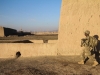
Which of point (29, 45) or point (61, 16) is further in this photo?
point (29, 45)

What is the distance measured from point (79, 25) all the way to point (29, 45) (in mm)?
2590

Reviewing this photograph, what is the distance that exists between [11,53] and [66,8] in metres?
3.46

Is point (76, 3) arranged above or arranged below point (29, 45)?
above

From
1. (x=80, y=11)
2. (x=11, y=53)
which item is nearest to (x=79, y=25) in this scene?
(x=80, y=11)

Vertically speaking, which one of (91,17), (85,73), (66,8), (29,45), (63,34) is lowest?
(85,73)

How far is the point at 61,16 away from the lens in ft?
22.2

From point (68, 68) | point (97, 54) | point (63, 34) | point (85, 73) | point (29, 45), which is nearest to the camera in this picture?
point (85, 73)

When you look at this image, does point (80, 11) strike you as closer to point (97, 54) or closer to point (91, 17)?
point (91, 17)

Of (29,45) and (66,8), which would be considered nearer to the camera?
(66,8)

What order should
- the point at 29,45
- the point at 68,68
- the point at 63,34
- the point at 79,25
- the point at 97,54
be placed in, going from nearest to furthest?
the point at 68,68
the point at 97,54
the point at 79,25
the point at 63,34
the point at 29,45

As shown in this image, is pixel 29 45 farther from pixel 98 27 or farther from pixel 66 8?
pixel 98 27

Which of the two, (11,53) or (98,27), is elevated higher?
(98,27)

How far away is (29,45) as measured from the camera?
744cm

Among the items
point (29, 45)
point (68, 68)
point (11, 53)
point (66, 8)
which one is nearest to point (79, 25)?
point (66, 8)
